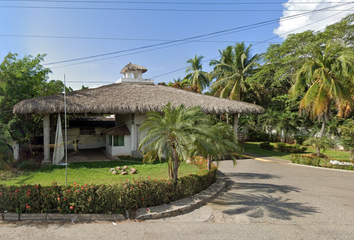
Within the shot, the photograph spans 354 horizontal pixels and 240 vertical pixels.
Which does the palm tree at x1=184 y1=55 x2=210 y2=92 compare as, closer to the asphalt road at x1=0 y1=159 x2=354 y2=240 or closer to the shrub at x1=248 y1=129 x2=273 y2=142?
the shrub at x1=248 y1=129 x2=273 y2=142

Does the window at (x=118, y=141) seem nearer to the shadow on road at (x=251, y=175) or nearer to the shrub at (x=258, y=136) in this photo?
the shadow on road at (x=251, y=175)

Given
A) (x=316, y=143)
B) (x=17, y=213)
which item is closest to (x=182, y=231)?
(x=17, y=213)

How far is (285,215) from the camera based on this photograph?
594cm

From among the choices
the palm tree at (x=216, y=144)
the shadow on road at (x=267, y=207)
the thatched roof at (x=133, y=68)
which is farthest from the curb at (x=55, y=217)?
the thatched roof at (x=133, y=68)

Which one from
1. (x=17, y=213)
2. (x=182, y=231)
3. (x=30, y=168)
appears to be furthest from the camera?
(x=30, y=168)

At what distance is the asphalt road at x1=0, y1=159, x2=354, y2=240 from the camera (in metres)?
4.84

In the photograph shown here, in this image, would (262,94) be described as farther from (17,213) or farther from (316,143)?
(17,213)

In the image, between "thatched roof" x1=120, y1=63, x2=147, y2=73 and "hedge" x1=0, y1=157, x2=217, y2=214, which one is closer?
"hedge" x1=0, y1=157, x2=217, y2=214

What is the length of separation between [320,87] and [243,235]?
1427 cm

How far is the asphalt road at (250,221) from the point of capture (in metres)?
4.84

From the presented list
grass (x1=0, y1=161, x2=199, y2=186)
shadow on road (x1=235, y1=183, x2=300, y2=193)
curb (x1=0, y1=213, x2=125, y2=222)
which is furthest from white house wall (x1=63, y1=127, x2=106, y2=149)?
shadow on road (x1=235, y1=183, x2=300, y2=193)

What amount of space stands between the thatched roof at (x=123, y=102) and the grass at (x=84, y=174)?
3176mm

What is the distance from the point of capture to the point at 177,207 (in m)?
Answer: 6.17

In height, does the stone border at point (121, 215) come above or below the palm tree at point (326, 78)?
below
